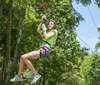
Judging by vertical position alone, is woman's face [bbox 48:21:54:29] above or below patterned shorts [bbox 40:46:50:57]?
above

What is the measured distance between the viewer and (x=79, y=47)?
122ft

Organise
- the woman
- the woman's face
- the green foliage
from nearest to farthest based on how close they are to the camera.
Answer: the woman < the woman's face < the green foliage

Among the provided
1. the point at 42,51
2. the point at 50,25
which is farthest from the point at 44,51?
the point at 50,25

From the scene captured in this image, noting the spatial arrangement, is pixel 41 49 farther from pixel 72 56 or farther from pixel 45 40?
pixel 72 56

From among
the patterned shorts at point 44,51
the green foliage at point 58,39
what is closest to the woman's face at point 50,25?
the patterned shorts at point 44,51

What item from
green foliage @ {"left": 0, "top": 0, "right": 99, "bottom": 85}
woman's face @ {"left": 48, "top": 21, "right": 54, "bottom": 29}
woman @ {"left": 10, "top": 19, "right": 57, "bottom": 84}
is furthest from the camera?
green foliage @ {"left": 0, "top": 0, "right": 99, "bottom": 85}

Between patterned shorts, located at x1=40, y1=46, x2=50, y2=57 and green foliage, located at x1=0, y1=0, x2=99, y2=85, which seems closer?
patterned shorts, located at x1=40, y1=46, x2=50, y2=57

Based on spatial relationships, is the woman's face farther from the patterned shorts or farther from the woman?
the patterned shorts

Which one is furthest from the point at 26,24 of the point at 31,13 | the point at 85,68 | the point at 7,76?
the point at 85,68

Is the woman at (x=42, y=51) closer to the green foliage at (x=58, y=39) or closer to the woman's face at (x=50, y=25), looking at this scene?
the woman's face at (x=50, y=25)

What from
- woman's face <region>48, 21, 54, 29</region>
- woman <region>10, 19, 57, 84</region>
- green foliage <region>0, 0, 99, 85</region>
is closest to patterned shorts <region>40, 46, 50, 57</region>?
woman <region>10, 19, 57, 84</region>

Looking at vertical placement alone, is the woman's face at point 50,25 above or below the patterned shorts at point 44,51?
above

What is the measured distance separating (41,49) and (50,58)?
83.9 ft

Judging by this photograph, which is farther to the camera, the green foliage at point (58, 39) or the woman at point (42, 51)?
the green foliage at point (58, 39)
